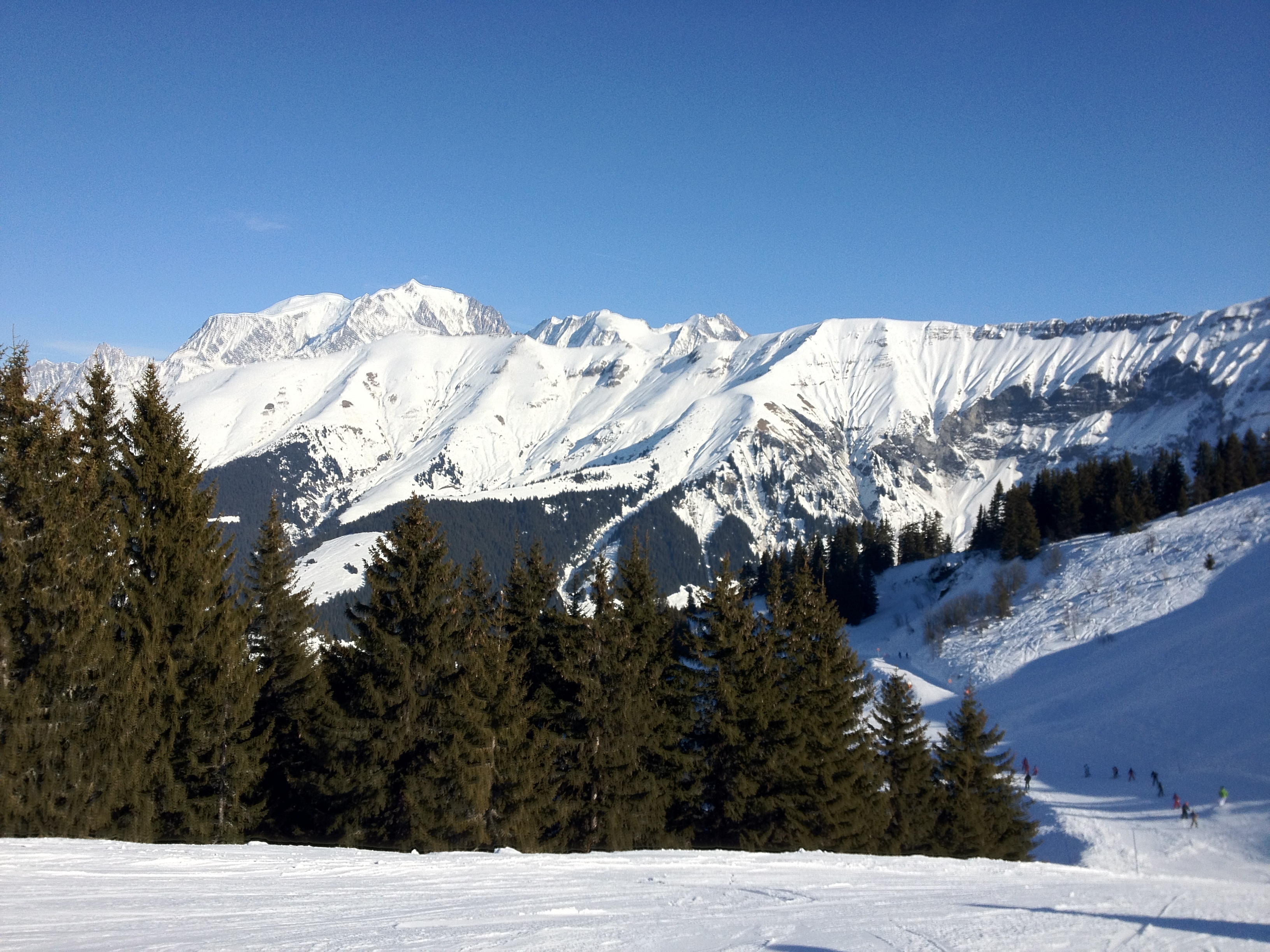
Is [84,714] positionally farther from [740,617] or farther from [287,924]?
[740,617]

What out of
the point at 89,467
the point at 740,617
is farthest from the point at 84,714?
the point at 740,617

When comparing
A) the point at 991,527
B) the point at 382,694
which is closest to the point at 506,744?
the point at 382,694

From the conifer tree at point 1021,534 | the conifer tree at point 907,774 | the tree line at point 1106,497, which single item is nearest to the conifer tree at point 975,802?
the conifer tree at point 907,774

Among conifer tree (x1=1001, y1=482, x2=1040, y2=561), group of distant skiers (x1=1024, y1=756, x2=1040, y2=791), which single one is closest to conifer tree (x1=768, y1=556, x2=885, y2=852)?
group of distant skiers (x1=1024, y1=756, x2=1040, y2=791)

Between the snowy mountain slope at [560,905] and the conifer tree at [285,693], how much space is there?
5650 millimetres

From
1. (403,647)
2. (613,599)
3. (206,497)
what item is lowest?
(403,647)

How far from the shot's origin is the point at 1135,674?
59.0 meters

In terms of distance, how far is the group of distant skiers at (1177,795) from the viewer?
37.9 meters

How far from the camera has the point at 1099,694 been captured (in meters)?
57.9

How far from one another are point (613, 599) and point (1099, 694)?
5089 cm

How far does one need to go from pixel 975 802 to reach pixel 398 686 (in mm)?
21216

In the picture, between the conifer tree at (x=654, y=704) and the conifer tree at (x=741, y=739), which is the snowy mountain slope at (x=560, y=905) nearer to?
the conifer tree at (x=654, y=704)

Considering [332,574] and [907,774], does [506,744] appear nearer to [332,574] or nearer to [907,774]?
[907,774]

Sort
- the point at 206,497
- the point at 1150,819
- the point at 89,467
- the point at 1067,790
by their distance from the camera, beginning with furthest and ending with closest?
the point at 1067,790 < the point at 1150,819 < the point at 206,497 < the point at 89,467
